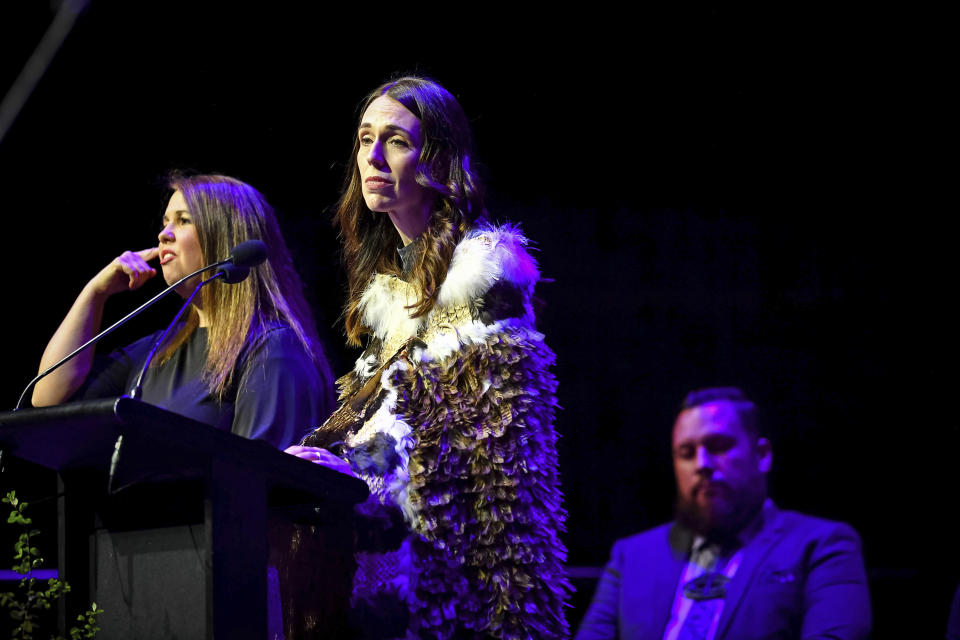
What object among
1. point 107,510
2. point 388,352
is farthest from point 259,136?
point 107,510

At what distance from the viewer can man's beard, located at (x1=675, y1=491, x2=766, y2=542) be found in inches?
82.6

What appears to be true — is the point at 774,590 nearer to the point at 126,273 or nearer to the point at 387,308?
the point at 387,308

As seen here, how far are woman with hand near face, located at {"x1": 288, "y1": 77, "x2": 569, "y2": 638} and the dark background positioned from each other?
0.58 meters

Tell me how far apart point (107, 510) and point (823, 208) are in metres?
1.74

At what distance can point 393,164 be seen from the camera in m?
2.24

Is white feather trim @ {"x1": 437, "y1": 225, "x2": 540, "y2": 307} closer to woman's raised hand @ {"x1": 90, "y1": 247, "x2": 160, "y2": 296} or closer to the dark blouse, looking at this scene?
the dark blouse

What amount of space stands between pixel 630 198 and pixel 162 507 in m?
1.59

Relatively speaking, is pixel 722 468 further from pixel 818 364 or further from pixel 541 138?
pixel 541 138

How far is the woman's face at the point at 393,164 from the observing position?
2.23 meters

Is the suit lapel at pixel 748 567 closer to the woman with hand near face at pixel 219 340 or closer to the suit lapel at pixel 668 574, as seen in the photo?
the suit lapel at pixel 668 574

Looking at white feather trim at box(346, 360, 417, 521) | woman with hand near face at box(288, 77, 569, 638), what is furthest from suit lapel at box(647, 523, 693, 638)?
white feather trim at box(346, 360, 417, 521)

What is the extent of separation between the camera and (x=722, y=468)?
2.17m

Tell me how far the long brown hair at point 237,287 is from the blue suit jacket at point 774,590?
81 cm

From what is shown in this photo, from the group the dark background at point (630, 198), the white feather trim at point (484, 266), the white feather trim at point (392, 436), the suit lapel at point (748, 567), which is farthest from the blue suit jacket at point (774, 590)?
the white feather trim at point (484, 266)
